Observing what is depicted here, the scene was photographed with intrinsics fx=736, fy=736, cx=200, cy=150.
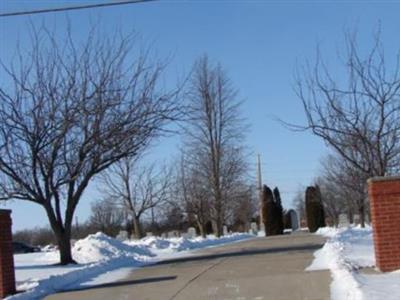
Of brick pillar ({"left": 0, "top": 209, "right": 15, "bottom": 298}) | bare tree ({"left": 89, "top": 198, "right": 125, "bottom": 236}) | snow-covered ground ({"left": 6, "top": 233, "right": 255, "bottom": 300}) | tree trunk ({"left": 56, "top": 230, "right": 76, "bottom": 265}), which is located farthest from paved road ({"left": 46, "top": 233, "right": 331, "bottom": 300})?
bare tree ({"left": 89, "top": 198, "right": 125, "bottom": 236})

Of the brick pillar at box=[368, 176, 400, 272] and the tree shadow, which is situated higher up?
the brick pillar at box=[368, 176, 400, 272]

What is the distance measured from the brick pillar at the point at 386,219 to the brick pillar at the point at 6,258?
742cm

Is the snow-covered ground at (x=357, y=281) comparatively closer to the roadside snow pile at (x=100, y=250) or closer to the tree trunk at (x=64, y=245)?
the tree trunk at (x=64, y=245)

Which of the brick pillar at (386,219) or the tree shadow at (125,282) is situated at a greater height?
the brick pillar at (386,219)

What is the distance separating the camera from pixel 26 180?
74.6ft

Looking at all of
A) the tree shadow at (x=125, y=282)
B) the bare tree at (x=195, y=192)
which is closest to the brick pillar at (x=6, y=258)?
the tree shadow at (x=125, y=282)

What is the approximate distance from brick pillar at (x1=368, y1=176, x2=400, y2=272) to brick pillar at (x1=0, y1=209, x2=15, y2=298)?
7.42 meters

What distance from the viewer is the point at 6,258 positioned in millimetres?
15328

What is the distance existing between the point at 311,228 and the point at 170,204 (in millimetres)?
11142

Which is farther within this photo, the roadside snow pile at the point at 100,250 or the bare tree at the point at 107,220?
the bare tree at the point at 107,220

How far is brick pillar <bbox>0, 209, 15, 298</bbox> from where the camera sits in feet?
49.2

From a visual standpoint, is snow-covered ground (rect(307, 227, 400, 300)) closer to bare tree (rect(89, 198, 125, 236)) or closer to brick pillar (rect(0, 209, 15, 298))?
brick pillar (rect(0, 209, 15, 298))

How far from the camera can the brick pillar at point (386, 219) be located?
44.8 ft

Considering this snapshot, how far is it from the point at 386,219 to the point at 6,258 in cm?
774
